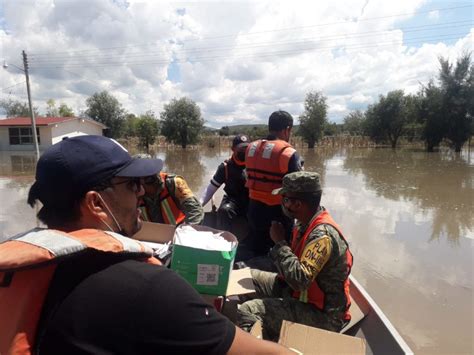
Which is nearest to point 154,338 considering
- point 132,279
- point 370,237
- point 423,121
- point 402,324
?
point 132,279

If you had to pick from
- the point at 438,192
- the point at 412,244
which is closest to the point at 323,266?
the point at 412,244

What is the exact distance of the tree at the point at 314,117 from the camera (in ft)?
135

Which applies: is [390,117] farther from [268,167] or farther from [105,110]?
[268,167]

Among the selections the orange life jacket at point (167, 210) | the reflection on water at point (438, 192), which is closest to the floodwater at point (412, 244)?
the reflection on water at point (438, 192)

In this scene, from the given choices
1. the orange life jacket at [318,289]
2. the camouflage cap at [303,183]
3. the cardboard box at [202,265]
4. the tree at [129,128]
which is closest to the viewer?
the cardboard box at [202,265]

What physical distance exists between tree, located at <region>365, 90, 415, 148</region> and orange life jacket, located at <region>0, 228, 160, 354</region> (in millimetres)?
43235

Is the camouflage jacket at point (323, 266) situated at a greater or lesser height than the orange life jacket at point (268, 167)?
lesser

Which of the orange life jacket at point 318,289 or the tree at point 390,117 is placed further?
the tree at point 390,117

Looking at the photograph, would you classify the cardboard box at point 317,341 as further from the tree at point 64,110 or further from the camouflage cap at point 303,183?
the tree at point 64,110

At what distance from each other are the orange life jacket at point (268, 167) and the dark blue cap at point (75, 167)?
2686mm

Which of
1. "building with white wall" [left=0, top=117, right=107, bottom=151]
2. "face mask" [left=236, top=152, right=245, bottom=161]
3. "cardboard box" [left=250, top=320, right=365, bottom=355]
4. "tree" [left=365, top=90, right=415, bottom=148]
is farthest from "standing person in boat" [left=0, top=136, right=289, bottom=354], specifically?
"tree" [left=365, top=90, right=415, bottom=148]

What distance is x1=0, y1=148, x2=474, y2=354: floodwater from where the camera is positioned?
4246mm

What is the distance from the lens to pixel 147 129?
1618 inches

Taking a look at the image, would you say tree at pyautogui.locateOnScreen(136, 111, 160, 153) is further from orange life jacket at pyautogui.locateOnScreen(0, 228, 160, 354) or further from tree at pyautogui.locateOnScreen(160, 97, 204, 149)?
orange life jacket at pyautogui.locateOnScreen(0, 228, 160, 354)
